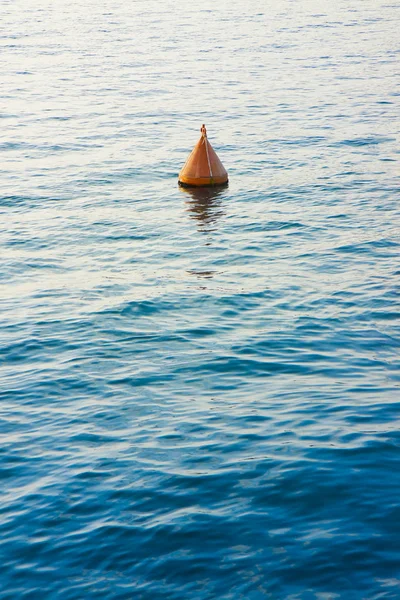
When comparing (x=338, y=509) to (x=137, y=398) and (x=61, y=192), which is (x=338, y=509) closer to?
(x=137, y=398)

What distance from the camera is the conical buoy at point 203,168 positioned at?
2286 centimetres

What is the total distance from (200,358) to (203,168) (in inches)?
444

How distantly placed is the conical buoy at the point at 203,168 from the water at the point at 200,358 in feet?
1.62

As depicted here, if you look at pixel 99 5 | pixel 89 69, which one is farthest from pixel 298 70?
pixel 99 5

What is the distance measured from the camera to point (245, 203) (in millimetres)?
21656

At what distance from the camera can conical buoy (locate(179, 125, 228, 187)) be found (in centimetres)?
2286

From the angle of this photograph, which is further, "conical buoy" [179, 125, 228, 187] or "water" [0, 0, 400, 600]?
"conical buoy" [179, 125, 228, 187]

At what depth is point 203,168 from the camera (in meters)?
22.9

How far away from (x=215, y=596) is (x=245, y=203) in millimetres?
15283

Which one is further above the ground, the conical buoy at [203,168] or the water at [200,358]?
the conical buoy at [203,168]

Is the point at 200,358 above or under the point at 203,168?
under

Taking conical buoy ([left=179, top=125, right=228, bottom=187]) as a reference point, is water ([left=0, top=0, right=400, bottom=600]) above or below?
below

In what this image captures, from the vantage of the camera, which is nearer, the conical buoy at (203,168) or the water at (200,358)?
the water at (200,358)

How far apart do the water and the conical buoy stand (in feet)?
1.62
